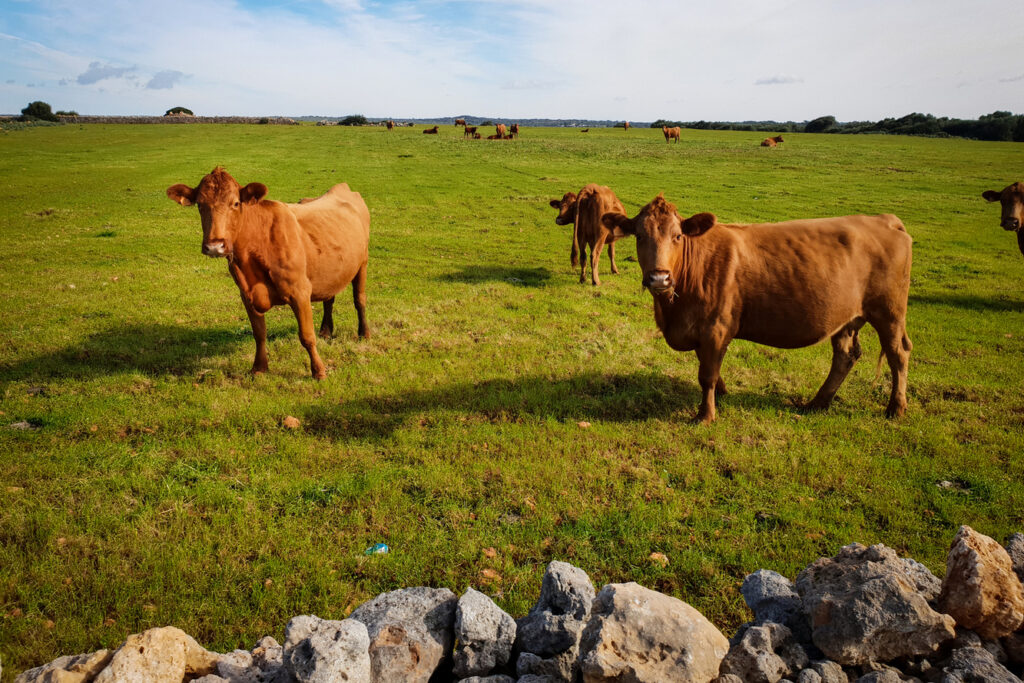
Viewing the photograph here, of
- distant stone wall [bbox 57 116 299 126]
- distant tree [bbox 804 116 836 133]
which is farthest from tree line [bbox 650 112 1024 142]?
distant stone wall [bbox 57 116 299 126]

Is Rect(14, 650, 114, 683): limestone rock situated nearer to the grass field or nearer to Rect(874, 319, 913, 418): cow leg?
the grass field

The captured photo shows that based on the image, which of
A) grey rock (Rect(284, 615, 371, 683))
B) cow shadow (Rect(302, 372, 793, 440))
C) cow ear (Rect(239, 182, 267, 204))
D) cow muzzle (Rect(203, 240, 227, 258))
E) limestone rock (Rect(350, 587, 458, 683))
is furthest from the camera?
cow ear (Rect(239, 182, 267, 204))

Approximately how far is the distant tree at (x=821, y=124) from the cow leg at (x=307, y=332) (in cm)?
11612

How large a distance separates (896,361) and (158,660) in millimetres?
7913

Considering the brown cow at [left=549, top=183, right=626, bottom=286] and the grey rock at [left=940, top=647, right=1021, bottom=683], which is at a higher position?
the brown cow at [left=549, top=183, right=626, bottom=286]

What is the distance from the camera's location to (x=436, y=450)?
607 centimetres

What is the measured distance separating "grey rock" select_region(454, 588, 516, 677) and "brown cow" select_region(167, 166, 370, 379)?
537 cm

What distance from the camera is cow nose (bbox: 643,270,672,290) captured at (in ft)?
19.7

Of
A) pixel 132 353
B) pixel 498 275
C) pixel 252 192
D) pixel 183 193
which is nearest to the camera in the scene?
pixel 183 193

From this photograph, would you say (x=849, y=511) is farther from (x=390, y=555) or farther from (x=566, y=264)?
(x=566, y=264)

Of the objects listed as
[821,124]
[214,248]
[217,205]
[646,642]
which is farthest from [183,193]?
[821,124]

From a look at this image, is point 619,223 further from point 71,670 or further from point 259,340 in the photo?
point 71,670

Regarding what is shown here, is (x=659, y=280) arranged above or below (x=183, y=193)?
below

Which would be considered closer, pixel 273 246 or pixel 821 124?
pixel 273 246
